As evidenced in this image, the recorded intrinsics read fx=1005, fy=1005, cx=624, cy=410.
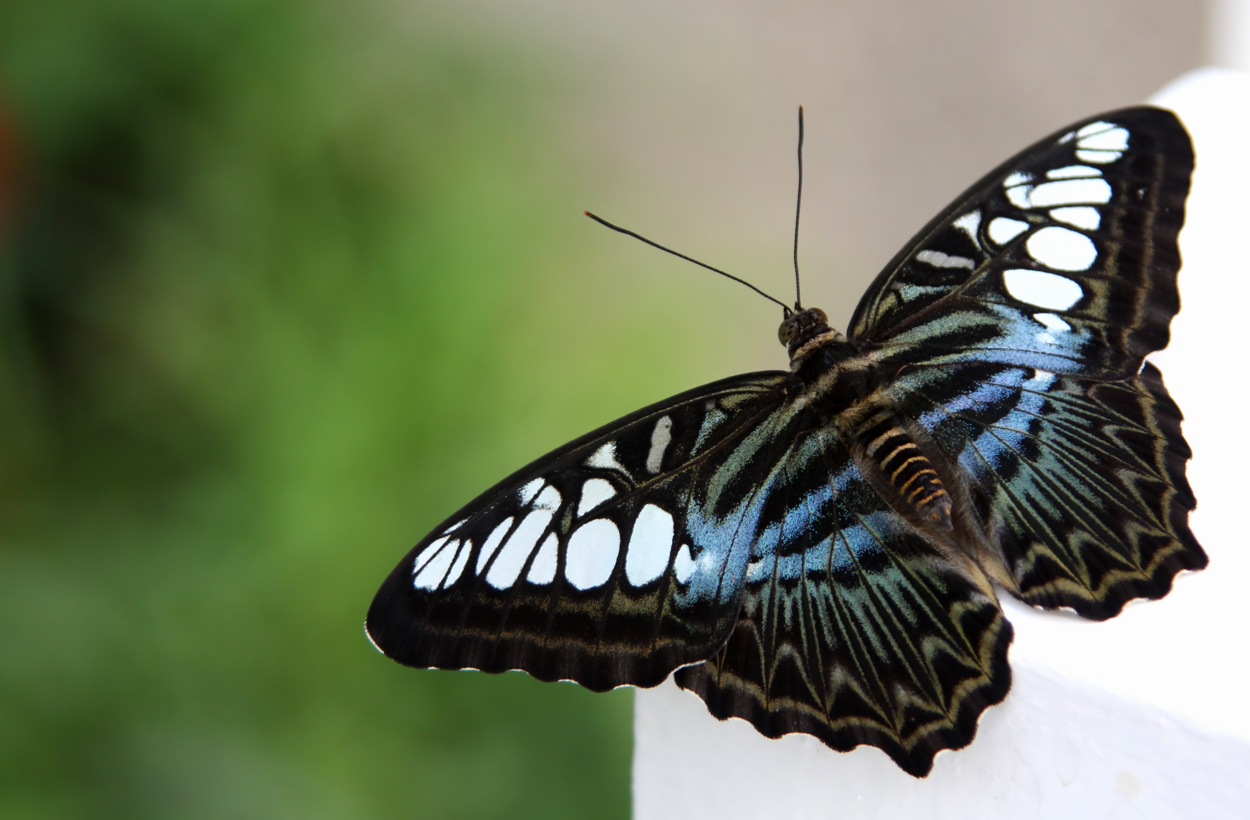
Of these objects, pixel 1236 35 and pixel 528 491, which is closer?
pixel 528 491

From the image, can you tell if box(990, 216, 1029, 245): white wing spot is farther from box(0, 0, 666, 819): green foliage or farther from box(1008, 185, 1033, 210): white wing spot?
box(0, 0, 666, 819): green foliage

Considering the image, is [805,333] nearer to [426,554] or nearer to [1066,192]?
[1066,192]

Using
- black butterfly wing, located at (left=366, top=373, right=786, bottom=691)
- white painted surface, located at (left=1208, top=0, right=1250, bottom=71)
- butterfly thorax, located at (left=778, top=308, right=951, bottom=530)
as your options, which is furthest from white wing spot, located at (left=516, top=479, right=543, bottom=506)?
white painted surface, located at (left=1208, top=0, right=1250, bottom=71)

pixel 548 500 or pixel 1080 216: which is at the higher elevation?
pixel 1080 216

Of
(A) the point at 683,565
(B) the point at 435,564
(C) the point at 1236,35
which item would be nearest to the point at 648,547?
(A) the point at 683,565

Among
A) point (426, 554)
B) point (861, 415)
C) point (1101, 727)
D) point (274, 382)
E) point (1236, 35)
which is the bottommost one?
point (1101, 727)

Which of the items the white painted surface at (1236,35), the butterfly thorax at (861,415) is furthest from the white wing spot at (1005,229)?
the white painted surface at (1236,35)

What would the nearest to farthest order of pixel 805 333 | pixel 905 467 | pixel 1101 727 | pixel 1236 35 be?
1. pixel 1101 727
2. pixel 905 467
3. pixel 805 333
4. pixel 1236 35
